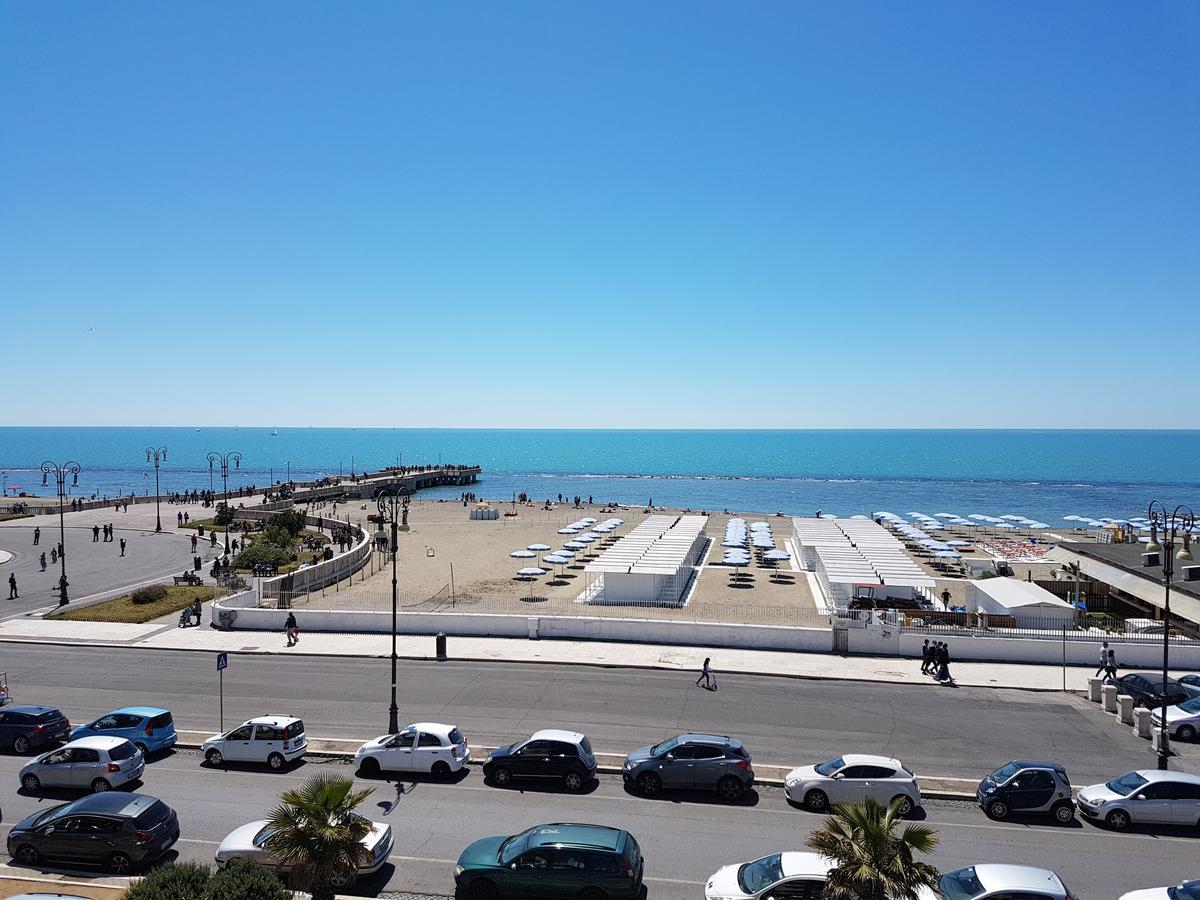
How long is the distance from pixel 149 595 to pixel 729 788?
33.0 m

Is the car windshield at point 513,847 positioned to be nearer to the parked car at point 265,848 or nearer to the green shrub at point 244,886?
the parked car at point 265,848

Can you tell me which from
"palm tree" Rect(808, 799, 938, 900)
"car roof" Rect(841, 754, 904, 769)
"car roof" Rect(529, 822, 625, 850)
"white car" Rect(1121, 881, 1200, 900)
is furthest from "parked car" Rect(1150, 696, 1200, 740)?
"car roof" Rect(529, 822, 625, 850)

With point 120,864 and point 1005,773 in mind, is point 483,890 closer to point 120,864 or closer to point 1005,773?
point 120,864

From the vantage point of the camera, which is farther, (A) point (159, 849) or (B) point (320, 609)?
(B) point (320, 609)

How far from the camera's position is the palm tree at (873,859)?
956 cm

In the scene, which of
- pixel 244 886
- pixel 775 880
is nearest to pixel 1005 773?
pixel 775 880

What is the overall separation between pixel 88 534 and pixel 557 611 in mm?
48316

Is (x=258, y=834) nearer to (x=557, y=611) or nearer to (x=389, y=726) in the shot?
(x=389, y=726)

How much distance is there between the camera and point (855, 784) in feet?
57.7

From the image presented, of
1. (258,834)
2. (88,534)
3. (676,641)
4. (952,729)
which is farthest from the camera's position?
(88,534)

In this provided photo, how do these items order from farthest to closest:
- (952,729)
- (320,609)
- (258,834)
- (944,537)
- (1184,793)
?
(944,537) → (320,609) → (952,729) → (1184,793) → (258,834)

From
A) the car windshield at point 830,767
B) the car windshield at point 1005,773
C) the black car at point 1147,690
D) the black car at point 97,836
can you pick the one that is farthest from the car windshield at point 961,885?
the black car at point 1147,690

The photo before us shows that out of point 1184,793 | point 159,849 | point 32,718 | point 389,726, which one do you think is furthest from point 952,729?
point 32,718

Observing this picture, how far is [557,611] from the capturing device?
38.6 m
